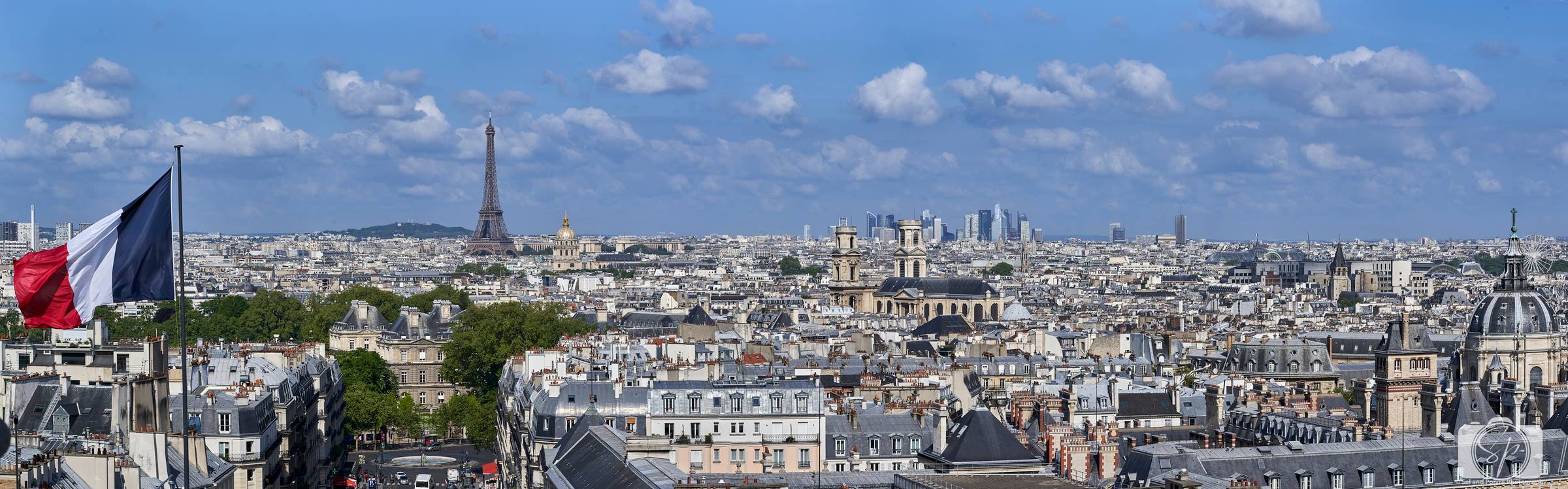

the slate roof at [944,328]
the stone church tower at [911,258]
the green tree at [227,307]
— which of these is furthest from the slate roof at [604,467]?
the stone church tower at [911,258]

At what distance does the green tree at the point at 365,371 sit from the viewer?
76.3 m

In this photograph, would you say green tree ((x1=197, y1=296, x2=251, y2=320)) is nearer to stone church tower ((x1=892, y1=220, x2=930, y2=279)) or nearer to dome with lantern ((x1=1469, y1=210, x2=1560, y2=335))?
stone church tower ((x1=892, y1=220, x2=930, y2=279))

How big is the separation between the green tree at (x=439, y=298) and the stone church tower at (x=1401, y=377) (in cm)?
6683

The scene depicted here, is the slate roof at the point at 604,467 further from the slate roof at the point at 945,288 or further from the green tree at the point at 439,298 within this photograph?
the slate roof at the point at 945,288

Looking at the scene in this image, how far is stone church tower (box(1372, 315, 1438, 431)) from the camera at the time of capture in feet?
186

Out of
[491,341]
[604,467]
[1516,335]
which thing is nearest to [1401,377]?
[1516,335]

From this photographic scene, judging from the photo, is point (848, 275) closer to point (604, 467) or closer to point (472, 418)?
point (472, 418)

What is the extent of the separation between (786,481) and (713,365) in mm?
15776

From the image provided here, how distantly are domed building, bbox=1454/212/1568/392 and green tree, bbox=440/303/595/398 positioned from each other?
3234 centimetres

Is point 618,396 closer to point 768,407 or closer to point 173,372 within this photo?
point 768,407

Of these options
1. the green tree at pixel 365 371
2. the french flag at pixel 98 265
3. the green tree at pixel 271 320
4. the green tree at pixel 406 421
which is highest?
the french flag at pixel 98 265

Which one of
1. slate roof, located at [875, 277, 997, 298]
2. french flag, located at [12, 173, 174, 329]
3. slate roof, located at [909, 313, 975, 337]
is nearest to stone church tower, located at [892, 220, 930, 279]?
slate roof, located at [875, 277, 997, 298]

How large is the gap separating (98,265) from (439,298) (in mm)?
114609

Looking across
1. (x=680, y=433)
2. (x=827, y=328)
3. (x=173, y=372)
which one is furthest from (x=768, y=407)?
(x=827, y=328)
